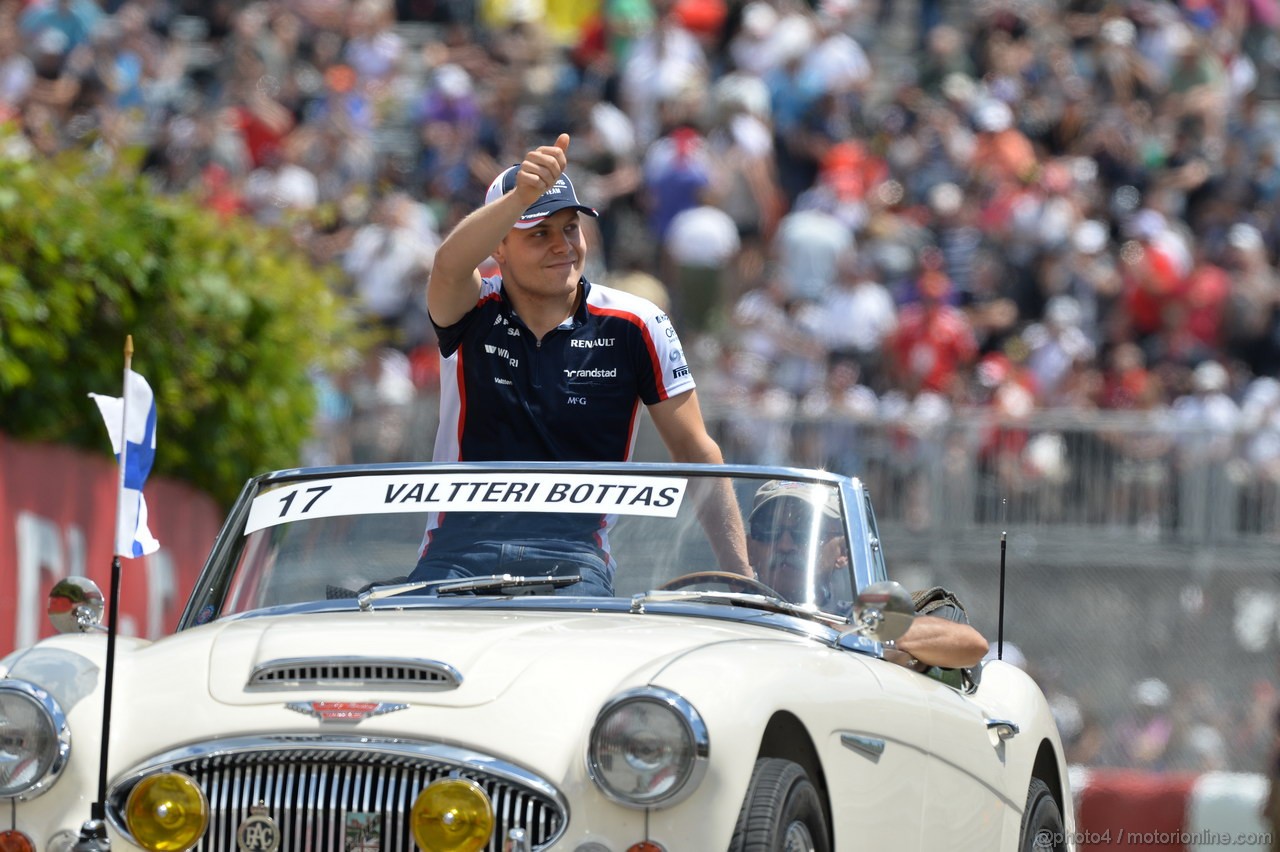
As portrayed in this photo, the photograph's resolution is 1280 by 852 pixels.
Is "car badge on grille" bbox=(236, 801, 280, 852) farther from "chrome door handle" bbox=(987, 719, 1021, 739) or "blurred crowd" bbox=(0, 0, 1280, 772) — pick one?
"blurred crowd" bbox=(0, 0, 1280, 772)

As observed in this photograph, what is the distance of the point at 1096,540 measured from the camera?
46.8ft

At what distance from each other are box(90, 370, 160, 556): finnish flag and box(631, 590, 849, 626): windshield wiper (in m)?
1.19

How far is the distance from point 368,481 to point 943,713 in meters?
1.60

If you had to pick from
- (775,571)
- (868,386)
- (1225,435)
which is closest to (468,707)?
(775,571)

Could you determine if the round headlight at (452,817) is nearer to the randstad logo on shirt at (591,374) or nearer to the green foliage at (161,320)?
the randstad logo on shirt at (591,374)

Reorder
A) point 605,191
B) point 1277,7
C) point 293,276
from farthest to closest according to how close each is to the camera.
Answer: point 1277,7 < point 605,191 < point 293,276

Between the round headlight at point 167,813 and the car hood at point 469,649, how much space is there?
8.5 inches

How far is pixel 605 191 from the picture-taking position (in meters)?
17.6

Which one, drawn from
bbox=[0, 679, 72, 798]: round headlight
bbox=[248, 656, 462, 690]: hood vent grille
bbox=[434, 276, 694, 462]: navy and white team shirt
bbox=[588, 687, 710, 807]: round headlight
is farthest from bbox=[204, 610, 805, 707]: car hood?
bbox=[434, 276, 694, 462]: navy and white team shirt

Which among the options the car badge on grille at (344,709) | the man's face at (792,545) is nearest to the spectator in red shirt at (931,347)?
the man's face at (792,545)

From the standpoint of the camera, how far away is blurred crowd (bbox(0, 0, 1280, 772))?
50.8 feet

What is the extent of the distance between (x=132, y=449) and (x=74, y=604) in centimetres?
50

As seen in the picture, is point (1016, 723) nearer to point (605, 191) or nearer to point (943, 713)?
point (943, 713)

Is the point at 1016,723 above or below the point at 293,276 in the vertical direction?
below
